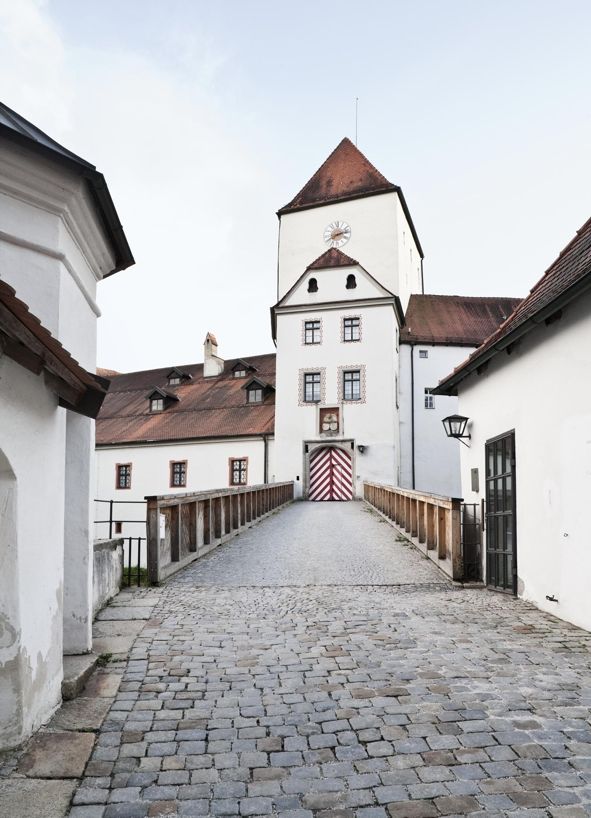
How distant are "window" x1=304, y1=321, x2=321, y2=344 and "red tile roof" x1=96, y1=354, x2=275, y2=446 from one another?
4.91m

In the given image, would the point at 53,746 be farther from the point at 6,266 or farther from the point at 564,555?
the point at 564,555

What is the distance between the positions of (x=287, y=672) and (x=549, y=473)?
13.0 feet

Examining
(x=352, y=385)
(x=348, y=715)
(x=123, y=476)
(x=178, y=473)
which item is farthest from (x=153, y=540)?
(x=123, y=476)

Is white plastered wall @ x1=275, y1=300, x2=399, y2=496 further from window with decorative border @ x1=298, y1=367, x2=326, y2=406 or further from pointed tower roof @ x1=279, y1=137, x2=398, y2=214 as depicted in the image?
pointed tower roof @ x1=279, y1=137, x2=398, y2=214

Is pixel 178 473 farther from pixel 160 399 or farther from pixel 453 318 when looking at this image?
pixel 453 318

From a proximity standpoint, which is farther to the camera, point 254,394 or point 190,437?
point 254,394

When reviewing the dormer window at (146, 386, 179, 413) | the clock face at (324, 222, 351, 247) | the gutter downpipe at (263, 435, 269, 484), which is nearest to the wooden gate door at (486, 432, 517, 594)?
the gutter downpipe at (263, 435, 269, 484)

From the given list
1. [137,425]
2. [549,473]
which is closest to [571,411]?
[549,473]

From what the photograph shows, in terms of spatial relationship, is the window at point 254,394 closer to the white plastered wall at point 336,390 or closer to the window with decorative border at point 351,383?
the white plastered wall at point 336,390

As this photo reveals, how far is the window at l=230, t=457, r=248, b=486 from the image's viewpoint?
114 ft

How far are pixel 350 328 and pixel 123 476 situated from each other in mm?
15737

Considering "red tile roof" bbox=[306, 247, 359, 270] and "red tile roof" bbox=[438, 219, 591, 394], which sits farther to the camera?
"red tile roof" bbox=[306, 247, 359, 270]

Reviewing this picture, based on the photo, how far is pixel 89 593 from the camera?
5512 mm

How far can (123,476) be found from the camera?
38.0 m
